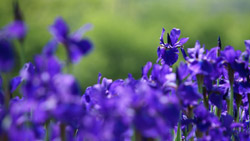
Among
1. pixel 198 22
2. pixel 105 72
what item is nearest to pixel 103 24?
pixel 105 72

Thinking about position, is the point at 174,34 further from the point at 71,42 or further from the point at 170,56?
the point at 71,42

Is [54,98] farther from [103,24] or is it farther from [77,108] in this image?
[103,24]

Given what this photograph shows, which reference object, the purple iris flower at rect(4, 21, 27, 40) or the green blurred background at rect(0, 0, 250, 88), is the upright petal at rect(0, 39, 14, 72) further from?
the green blurred background at rect(0, 0, 250, 88)

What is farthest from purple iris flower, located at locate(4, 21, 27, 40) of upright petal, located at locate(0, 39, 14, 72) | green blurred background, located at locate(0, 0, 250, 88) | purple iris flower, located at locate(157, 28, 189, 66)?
green blurred background, located at locate(0, 0, 250, 88)

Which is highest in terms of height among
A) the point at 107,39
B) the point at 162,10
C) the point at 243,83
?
the point at 162,10

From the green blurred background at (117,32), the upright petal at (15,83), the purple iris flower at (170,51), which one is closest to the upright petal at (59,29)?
the upright petal at (15,83)

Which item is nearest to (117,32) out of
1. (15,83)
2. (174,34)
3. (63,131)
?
(174,34)

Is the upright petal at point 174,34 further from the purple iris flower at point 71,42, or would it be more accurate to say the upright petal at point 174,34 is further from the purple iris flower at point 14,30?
the purple iris flower at point 14,30
